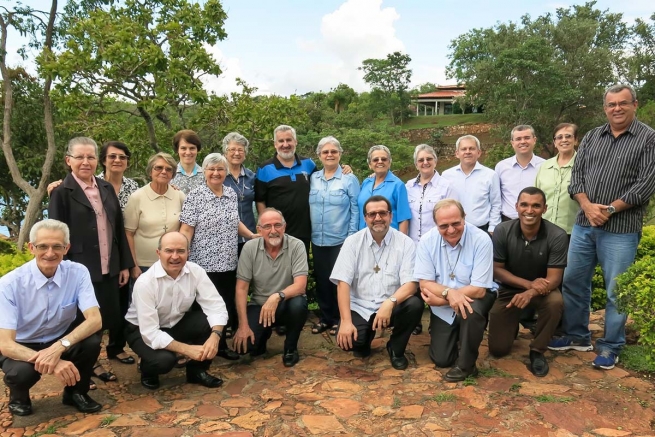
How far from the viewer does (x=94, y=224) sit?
3875 millimetres

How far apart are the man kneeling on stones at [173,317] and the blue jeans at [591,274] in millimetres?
2973

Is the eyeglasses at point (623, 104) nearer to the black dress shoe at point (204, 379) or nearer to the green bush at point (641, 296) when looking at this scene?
the green bush at point (641, 296)

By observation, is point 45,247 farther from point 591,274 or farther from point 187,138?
point 591,274

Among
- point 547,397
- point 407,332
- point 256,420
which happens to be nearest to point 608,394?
point 547,397

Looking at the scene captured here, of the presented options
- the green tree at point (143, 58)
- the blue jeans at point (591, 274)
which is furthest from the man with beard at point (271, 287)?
the green tree at point (143, 58)

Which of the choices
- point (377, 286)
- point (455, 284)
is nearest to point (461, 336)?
point (455, 284)

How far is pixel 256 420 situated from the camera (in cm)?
346

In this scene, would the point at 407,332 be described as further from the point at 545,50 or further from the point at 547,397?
the point at 545,50

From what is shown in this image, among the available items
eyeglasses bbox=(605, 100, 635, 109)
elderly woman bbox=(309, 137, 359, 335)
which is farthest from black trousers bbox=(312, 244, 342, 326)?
eyeglasses bbox=(605, 100, 635, 109)

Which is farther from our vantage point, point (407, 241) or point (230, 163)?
point (230, 163)

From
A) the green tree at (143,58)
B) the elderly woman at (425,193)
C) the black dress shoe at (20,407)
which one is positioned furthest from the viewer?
the green tree at (143,58)

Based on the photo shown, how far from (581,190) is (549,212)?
26.8 inches

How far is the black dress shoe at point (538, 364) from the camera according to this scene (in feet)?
13.3

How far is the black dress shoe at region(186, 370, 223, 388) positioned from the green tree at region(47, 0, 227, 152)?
20.0 ft
